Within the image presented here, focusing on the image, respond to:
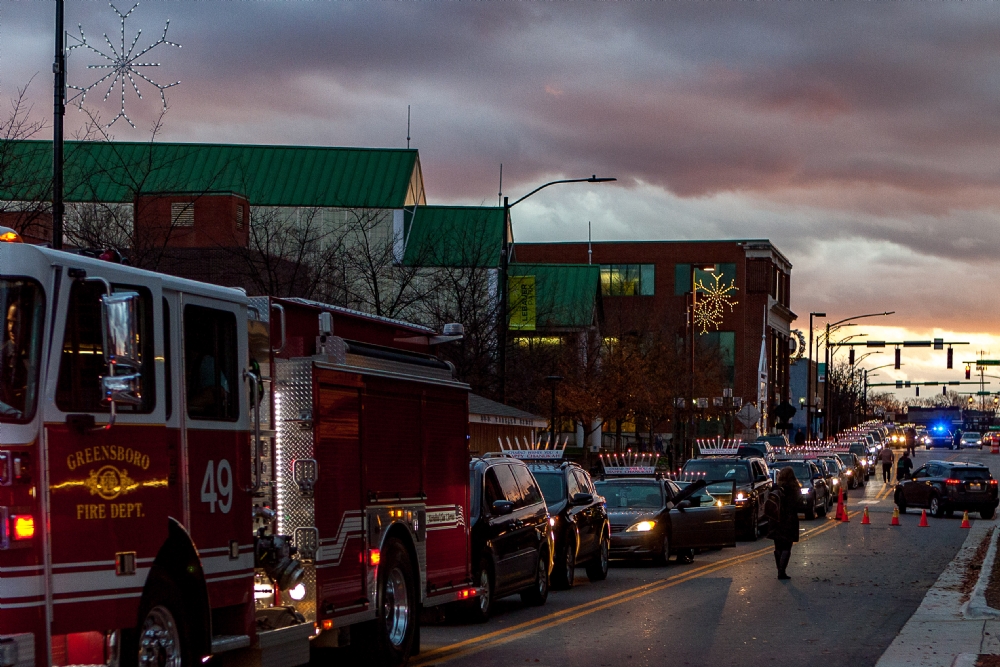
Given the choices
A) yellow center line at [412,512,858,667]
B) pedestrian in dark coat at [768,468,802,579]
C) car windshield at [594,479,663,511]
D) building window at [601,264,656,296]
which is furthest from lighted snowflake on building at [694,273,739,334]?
pedestrian in dark coat at [768,468,802,579]

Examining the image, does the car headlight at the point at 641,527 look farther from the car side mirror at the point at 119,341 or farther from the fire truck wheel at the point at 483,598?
the car side mirror at the point at 119,341

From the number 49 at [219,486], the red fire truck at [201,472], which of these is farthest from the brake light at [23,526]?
the number 49 at [219,486]

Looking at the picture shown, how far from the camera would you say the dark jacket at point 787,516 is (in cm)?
2111

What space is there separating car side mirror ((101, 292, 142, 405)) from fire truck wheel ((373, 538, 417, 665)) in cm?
455

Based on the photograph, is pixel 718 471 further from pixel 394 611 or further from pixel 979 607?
pixel 394 611

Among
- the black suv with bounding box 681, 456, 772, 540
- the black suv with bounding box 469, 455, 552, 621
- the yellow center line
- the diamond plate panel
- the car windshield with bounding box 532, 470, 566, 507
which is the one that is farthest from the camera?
the black suv with bounding box 681, 456, 772, 540

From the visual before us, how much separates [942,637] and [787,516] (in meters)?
7.63

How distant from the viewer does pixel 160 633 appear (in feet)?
27.8

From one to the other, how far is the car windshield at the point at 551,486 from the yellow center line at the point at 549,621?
164 cm

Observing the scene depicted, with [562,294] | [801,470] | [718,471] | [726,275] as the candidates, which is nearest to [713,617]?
[718,471]

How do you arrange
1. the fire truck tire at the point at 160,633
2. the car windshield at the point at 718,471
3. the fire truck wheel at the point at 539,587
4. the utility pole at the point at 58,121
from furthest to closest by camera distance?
the car windshield at the point at 718,471, the fire truck wheel at the point at 539,587, the utility pole at the point at 58,121, the fire truck tire at the point at 160,633

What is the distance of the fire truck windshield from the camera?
7508 mm

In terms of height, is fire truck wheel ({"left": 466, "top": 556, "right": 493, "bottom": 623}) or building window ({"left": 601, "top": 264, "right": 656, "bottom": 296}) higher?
building window ({"left": 601, "top": 264, "right": 656, "bottom": 296})

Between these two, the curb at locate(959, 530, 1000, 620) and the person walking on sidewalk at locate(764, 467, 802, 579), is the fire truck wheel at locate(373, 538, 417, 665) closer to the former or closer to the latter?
the curb at locate(959, 530, 1000, 620)
